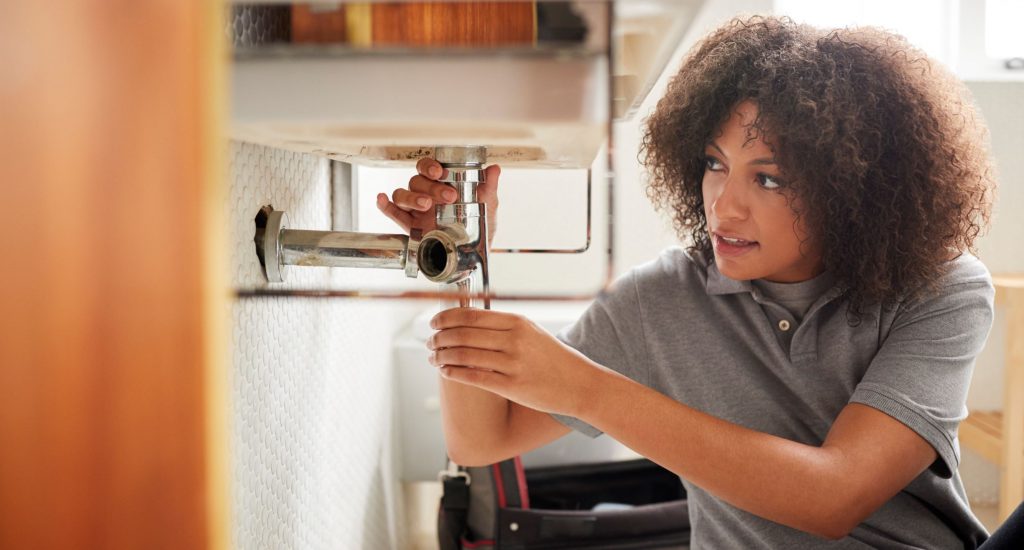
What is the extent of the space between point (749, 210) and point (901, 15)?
1.35 metres

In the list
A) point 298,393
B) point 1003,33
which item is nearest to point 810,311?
point 298,393

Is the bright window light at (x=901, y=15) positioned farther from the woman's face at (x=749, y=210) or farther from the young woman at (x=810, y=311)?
the woman's face at (x=749, y=210)

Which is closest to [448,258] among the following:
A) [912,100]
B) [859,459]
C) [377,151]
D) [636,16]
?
[377,151]

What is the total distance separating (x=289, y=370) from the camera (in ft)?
2.79

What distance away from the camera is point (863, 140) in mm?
864

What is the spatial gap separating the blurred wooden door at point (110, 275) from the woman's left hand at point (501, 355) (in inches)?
11.1

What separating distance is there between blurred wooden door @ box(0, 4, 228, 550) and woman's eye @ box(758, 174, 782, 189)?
66 cm

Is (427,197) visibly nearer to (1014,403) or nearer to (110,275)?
(110,275)

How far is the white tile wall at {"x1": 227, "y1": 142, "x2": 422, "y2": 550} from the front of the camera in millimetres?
672

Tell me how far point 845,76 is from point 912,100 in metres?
0.08

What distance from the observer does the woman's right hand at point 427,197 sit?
0.74 metres

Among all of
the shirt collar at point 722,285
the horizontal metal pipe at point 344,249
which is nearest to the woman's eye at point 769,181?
the shirt collar at point 722,285

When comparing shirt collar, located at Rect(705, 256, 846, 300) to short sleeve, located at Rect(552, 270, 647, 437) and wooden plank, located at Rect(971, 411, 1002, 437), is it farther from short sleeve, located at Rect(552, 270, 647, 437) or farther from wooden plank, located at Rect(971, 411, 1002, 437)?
wooden plank, located at Rect(971, 411, 1002, 437)

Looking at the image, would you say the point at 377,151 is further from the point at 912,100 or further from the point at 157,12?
the point at 912,100
